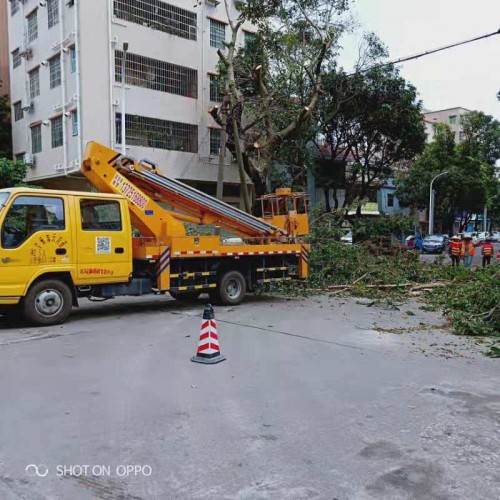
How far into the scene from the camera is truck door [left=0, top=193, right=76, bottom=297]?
834 centimetres

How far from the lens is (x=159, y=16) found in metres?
25.0

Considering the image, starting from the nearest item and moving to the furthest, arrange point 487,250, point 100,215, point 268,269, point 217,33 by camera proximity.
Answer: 1. point 100,215
2. point 268,269
3. point 487,250
4. point 217,33

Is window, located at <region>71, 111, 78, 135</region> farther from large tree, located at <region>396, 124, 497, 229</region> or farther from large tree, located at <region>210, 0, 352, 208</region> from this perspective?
large tree, located at <region>396, 124, 497, 229</region>

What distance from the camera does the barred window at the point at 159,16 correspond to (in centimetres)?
2381

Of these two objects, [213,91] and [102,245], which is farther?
[213,91]

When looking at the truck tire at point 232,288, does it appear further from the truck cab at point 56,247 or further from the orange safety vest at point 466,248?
the orange safety vest at point 466,248

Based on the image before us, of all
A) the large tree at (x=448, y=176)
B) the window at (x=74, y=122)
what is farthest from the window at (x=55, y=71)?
the large tree at (x=448, y=176)

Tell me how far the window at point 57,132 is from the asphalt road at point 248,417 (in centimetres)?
1830

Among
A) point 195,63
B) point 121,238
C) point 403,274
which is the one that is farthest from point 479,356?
point 195,63

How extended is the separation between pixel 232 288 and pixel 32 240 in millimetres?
4719

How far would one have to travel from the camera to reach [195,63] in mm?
26469

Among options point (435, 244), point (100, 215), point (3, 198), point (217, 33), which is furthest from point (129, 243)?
point (435, 244)

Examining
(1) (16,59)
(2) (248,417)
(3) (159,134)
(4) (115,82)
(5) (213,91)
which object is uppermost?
(1) (16,59)

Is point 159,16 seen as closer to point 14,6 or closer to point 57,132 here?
point 57,132
